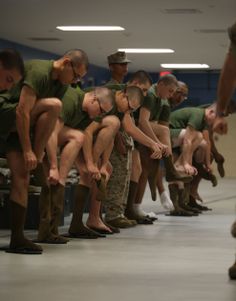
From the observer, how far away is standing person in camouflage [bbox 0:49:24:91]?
5051 mm

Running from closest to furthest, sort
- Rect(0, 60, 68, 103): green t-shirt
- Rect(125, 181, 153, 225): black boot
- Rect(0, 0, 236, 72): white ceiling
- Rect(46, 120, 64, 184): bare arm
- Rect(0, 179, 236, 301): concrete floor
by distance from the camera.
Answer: Rect(0, 179, 236, 301): concrete floor < Rect(0, 60, 68, 103): green t-shirt < Rect(46, 120, 64, 184): bare arm < Rect(125, 181, 153, 225): black boot < Rect(0, 0, 236, 72): white ceiling

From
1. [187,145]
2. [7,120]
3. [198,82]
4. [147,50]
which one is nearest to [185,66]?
[198,82]

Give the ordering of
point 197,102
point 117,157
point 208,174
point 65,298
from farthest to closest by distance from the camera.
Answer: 1. point 197,102
2. point 208,174
3. point 117,157
4. point 65,298

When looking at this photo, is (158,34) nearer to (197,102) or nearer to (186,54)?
(186,54)

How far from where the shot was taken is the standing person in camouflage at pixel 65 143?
19.5 ft

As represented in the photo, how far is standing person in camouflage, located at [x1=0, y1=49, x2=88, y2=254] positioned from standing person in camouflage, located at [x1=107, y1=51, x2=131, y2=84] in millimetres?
2083

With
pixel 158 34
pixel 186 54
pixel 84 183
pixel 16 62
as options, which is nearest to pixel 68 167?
pixel 84 183

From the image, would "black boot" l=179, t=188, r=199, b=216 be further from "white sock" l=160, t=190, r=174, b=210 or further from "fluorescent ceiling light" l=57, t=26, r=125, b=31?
"fluorescent ceiling light" l=57, t=26, r=125, b=31

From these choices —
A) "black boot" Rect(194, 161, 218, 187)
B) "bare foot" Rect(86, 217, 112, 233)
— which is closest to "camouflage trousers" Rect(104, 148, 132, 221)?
"bare foot" Rect(86, 217, 112, 233)

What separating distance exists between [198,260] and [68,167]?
127 cm

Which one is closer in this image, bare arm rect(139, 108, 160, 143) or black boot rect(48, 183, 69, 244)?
black boot rect(48, 183, 69, 244)

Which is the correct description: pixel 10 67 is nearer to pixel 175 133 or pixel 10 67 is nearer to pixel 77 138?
pixel 77 138

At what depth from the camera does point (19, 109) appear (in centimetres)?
530

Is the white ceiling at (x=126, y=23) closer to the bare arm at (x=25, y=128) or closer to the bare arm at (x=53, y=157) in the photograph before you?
the bare arm at (x=53, y=157)
